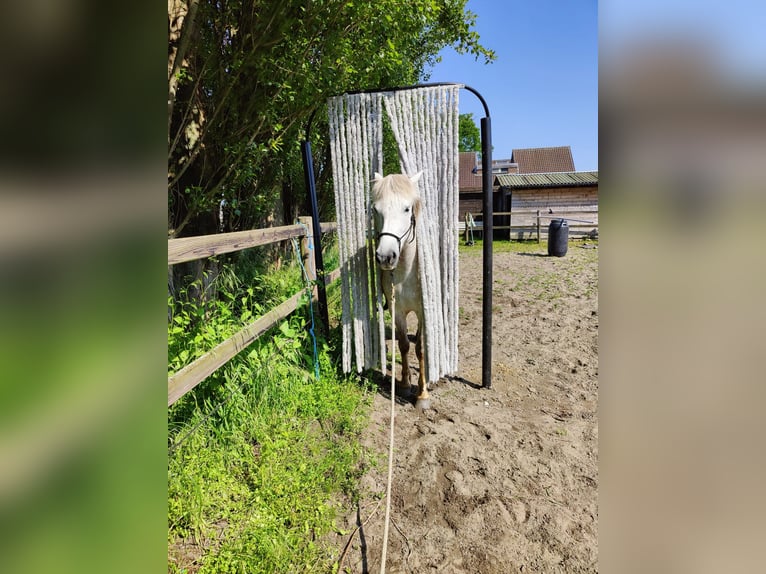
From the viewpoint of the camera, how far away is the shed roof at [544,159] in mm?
34000

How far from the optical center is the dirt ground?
2.07m

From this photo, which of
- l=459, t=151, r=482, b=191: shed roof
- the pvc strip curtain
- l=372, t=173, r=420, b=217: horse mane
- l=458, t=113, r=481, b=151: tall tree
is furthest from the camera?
l=458, t=113, r=481, b=151: tall tree

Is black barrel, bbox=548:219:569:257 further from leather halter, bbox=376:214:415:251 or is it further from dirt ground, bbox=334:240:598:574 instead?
leather halter, bbox=376:214:415:251

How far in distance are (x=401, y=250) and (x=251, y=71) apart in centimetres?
237

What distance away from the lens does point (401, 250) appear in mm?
3262

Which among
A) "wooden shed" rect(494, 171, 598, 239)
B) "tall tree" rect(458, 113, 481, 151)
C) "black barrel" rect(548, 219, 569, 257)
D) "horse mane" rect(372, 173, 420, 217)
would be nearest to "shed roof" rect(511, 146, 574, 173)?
"tall tree" rect(458, 113, 481, 151)

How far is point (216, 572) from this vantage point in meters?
1.86

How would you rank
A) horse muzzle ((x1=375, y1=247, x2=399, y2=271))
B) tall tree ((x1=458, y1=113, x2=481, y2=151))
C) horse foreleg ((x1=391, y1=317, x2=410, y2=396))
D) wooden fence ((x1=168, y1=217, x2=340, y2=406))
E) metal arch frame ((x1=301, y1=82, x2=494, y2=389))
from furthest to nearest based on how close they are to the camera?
tall tree ((x1=458, y1=113, x2=481, y2=151)) → horse foreleg ((x1=391, y1=317, x2=410, y2=396)) → metal arch frame ((x1=301, y1=82, x2=494, y2=389)) → horse muzzle ((x1=375, y1=247, x2=399, y2=271)) → wooden fence ((x1=168, y1=217, x2=340, y2=406))

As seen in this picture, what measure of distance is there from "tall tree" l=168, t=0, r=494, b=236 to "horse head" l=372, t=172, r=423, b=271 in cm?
150

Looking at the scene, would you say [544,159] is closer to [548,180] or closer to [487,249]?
[548,180]
